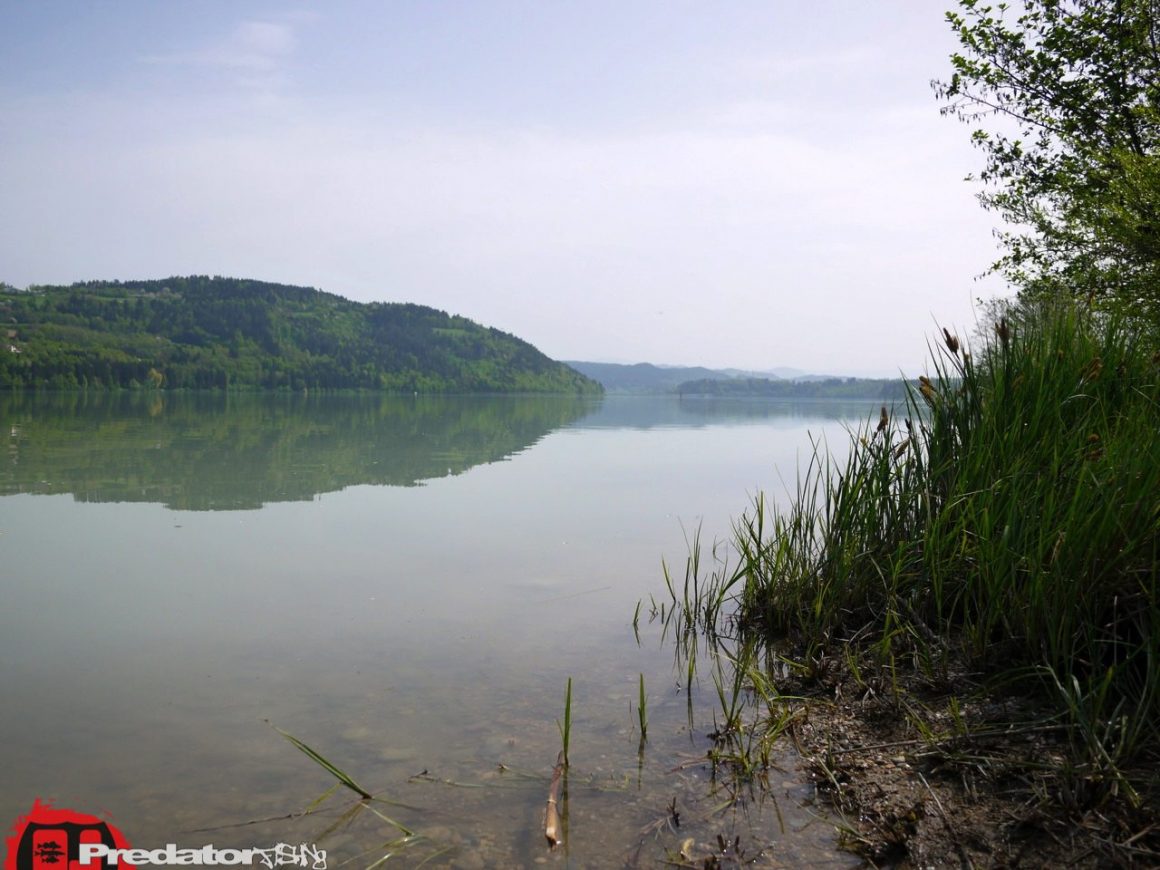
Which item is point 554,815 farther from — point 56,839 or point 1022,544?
point 1022,544

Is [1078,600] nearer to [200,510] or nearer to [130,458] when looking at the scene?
[200,510]

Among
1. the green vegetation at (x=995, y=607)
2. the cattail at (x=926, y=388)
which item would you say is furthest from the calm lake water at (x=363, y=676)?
the cattail at (x=926, y=388)

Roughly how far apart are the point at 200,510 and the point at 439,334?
136080 mm

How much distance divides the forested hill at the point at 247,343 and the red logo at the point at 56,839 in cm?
8984

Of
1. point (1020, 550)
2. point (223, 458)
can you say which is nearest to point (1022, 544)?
point (1020, 550)

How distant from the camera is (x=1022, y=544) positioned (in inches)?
155

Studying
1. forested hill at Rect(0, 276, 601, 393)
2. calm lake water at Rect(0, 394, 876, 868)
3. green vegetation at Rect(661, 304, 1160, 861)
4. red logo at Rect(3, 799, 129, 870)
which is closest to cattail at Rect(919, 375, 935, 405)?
green vegetation at Rect(661, 304, 1160, 861)

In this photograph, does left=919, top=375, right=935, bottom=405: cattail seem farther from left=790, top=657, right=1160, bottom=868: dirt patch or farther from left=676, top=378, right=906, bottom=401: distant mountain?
left=676, top=378, right=906, bottom=401: distant mountain

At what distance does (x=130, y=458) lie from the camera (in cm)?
1758

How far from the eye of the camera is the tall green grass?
3.27m

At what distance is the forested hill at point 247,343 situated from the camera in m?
94.1

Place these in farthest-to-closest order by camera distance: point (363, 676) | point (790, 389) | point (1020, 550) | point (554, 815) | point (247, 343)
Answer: point (790, 389), point (247, 343), point (363, 676), point (1020, 550), point (554, 815)

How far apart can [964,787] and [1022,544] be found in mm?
1396

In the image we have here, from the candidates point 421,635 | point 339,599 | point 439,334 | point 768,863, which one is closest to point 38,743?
point 421,635
